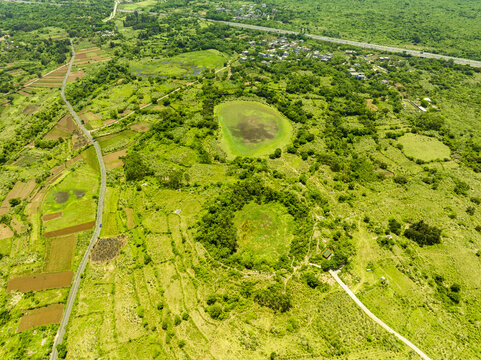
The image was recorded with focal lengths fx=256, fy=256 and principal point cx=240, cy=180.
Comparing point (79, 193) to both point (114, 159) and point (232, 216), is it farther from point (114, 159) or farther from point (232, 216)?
point (232, 216)

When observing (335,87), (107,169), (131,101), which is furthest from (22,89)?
(335,87)

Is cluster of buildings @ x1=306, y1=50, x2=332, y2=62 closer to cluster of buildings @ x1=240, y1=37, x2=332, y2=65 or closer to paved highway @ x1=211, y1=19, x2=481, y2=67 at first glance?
cluster of buildings @ x1=240, y1=37, x2=332, y2=65

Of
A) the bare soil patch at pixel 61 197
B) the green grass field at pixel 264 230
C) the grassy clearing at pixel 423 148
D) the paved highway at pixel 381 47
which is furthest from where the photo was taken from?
the paved highway at pixel 381 47

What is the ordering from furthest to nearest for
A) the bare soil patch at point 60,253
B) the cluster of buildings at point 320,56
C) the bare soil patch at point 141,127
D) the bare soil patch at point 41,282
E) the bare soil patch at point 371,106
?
the cluster of buildings at point 320,56, the bare soil patch at point 371,106, the bare soil patch at point 141,127, the bare soil patch at point 60,253, the bare soil patch at point 41,282

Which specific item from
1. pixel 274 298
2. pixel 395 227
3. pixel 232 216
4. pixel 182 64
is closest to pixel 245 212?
pixel 232 216

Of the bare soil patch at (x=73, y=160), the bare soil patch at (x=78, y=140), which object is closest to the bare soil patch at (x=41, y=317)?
the bare soil patch at (x=73, y=160)

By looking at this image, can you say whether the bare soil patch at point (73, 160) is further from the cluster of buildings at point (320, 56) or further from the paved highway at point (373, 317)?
the cluster of buildings at point (320, 56)

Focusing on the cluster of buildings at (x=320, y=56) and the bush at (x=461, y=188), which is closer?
the bush at (x=461, y=188)
